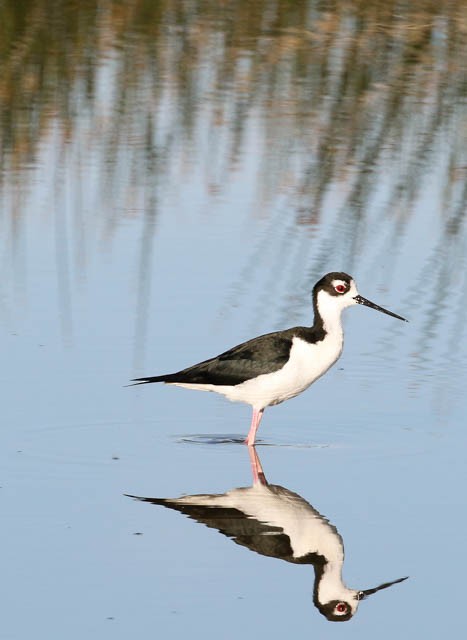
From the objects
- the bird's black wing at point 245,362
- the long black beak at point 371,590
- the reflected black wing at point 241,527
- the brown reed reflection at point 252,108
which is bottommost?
the brown reed reflection at point 252,108

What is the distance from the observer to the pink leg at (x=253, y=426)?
22.7ft

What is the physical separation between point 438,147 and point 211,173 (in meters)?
1.62

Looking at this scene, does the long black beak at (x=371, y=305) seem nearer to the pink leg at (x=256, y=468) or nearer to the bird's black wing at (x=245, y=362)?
the bird's black wing at (x=245, y=362)

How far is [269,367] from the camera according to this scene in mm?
7316

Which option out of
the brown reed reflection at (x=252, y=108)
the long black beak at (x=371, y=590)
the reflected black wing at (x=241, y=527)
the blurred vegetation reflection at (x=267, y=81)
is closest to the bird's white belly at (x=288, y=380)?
the brown reed reflection at (x=252, y=108)

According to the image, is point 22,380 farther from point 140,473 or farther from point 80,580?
point 80,580

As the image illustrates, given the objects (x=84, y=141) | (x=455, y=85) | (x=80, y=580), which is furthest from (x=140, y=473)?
(x=455, y=85)

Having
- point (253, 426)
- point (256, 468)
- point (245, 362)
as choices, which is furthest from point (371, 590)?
point (245, 362)

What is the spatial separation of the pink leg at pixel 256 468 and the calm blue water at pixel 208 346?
3 centimetres

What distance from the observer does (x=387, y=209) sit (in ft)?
32.1

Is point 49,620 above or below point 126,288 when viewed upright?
above

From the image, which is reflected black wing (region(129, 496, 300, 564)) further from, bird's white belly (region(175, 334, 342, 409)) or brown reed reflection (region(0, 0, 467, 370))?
brown reed reflection (region(0, 0, 467, 370))

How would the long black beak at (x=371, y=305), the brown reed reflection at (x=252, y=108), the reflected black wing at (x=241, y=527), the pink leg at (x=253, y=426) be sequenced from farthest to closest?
1. the brown reed reflection at (x=252, y=108)
2. the long black beak at (x=371, y=305)
3. the pink leg at (x=253, y=426)
4. the reflected black wing at (x=241, y=527)

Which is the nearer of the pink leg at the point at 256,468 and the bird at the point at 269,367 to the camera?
the pink leg at the point at 256,468
